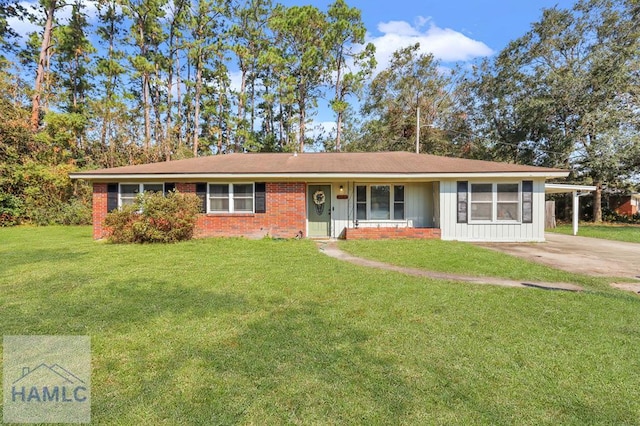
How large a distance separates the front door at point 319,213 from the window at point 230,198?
7.39 ft

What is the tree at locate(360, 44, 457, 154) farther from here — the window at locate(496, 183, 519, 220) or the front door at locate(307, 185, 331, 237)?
the front door at locate(307, 185, 331, 237)

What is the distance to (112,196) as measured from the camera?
37.1ft

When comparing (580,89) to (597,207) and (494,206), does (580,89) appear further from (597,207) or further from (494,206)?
(494,206)

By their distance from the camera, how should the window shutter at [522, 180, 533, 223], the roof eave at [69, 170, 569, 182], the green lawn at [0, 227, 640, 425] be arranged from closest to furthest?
the green lawn at [0, 227, 640, 425] < the roof eave at [69, 170, 569, 182] < the window shutter at [522, 180, 533, 223]

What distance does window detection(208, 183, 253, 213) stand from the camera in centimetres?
1138

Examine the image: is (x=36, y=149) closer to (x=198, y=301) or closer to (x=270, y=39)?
(x=270, y=39)

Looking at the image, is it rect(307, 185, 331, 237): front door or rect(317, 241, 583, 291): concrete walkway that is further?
rect(307, 185, 331, 237): front door

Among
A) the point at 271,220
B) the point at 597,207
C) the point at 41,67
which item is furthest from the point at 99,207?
the point at 597,207

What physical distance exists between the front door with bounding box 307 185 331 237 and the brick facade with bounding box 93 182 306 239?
2.67ft

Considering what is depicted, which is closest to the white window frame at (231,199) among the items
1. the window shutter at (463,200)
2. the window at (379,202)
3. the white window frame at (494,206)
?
the window at (379,202)

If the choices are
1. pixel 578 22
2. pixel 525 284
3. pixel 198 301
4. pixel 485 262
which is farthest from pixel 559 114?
pixel 198 301

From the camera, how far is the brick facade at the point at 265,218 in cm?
1128

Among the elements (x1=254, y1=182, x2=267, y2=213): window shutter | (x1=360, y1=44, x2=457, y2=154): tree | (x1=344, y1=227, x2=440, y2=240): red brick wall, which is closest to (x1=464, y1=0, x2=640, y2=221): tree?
(x1=360, y1=44, x2=457, y2=154): tree

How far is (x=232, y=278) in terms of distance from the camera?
5.68 meters
